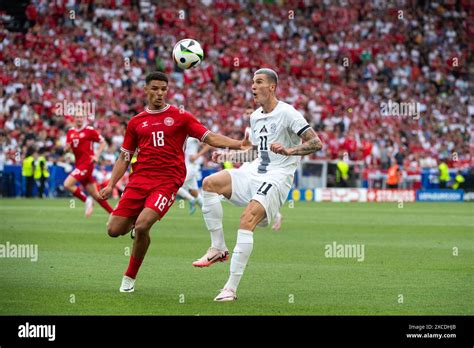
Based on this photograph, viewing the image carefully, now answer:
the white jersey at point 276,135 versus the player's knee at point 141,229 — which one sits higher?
the white jersey at point 276,135

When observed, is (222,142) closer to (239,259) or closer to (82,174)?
(239,259)

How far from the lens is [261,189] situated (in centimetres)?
1056

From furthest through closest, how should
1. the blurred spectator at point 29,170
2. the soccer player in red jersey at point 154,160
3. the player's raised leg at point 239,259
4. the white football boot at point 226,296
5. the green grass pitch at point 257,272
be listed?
the blurred spectator at point 29,170 → the soccer player in red jersey at point 154,160 → the player's raised leg at point 239,259 → the white football boot at point 226,296 → the green grass pitch at point 257,272

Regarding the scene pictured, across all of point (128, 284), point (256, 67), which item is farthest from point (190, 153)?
point (256, 67)

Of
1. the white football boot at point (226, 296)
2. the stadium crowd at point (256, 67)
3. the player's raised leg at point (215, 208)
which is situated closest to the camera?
the white football boot at point (226, 296)

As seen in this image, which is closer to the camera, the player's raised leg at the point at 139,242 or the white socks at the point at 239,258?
the white socks at the point at 239,258

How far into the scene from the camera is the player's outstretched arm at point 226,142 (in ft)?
34.5

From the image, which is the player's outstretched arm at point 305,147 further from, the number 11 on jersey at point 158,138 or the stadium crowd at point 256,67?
the stadium crowd at point 256,67

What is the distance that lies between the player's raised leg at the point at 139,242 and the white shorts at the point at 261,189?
3.39ft

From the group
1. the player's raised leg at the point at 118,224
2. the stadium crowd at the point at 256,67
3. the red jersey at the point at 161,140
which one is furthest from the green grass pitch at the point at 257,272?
the stadium crowd at the point at 256,67

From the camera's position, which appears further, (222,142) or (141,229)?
(222,142)

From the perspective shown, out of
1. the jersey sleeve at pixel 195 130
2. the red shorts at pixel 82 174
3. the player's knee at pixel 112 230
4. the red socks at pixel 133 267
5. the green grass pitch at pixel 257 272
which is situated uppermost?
the jersey sleeve at pixel 195 130

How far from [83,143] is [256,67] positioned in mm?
21787

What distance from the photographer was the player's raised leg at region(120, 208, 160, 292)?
1050 cm
